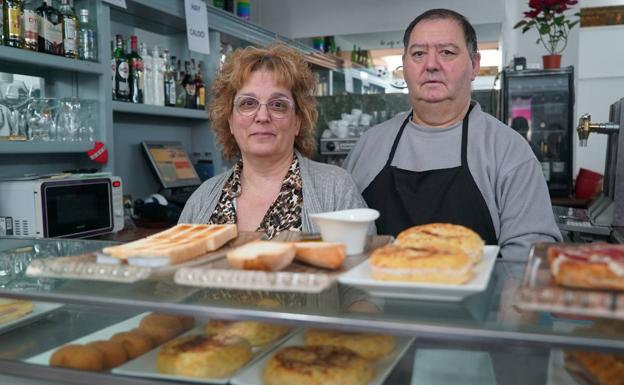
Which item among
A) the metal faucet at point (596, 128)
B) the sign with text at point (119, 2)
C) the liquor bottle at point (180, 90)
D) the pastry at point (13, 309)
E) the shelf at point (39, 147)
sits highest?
the sign with text at point (119, 2)

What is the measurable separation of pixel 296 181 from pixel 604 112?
6448 mm

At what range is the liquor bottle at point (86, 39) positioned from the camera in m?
2.73

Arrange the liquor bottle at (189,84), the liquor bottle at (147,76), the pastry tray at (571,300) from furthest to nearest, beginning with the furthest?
1. the liquor bottle at (189,84)
2. the liquor bottle at (147,76)
3. the pastry tray at (571,300)

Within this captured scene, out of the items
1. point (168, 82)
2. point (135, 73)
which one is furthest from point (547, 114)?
point (135, 73)

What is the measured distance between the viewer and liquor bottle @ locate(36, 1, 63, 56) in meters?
2.49

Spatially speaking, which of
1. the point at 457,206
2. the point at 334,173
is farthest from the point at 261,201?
the point at 457,206

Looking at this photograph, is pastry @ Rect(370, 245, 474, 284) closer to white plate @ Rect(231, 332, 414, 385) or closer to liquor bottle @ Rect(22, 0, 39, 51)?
white plate @ Rect(231, 332, 414, 385)

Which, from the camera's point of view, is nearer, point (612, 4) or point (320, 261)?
point (320, 261)

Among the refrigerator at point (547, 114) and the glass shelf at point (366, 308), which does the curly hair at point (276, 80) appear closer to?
the glass shelf at point (366, 308)

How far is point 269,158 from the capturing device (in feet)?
5.98

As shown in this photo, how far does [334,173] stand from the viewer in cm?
182

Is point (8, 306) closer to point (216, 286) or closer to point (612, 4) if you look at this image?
point (216, 286)

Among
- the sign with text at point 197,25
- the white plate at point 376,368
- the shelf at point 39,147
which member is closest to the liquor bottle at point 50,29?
the shelf at point 39,147

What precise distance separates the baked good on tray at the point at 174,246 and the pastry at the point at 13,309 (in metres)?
0.29
